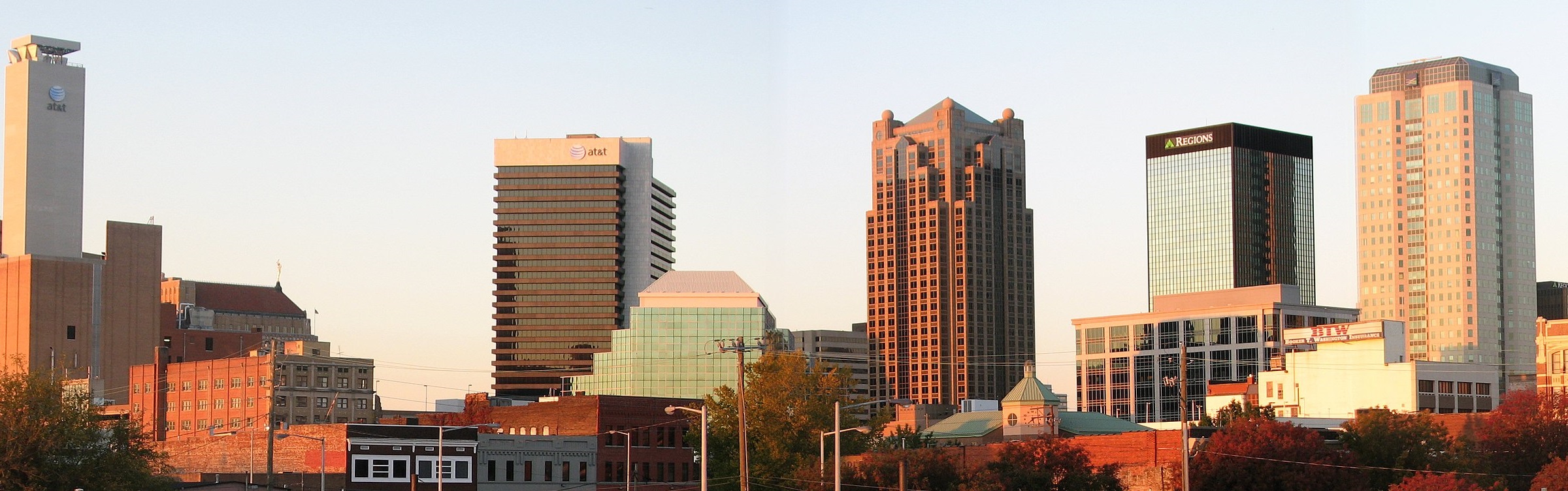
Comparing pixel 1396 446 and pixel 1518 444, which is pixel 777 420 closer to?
→ pixel 1396 446

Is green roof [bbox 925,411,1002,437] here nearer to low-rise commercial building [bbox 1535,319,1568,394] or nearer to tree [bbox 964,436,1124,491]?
low-rise commercial building [bbox 1535,319,1568,394]

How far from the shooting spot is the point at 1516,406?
124m

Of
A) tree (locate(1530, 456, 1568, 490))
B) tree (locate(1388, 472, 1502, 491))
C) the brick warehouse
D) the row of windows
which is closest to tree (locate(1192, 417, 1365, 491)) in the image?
tree (locate(1388, 472, 1502, 491))

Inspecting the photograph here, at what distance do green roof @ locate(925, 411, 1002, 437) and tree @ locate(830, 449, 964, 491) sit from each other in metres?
55.9

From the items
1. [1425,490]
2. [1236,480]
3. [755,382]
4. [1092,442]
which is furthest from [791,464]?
[1425,490]

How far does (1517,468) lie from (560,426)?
7214cm

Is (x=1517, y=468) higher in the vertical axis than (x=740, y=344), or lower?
lower

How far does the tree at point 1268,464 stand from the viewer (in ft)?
355

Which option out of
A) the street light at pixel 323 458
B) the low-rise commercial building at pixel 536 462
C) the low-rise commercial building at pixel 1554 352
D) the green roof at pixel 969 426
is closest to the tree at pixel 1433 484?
the low-rise commercial building at pixel 536 462

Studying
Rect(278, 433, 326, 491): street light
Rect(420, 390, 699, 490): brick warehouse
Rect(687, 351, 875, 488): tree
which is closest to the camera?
Rect(278, 433, 326, 491): street light

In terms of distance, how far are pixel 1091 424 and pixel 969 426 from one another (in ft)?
44.7

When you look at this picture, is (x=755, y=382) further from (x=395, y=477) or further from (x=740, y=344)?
(x=740, y=344)

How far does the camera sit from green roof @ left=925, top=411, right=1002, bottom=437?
176375 millimetres

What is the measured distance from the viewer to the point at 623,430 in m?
150
